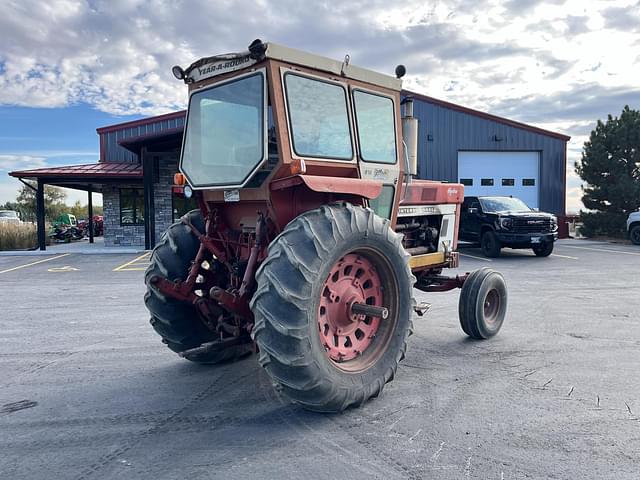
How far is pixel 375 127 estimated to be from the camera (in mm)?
4500

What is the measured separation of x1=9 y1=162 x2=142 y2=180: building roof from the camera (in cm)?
1880

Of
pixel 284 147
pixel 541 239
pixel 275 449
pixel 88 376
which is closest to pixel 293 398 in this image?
pixel 275 449

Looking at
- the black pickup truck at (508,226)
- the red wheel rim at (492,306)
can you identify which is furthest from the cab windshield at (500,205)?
the red wheel rim at (492,306)

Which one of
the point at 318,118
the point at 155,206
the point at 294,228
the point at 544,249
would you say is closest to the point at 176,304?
the point at 294,228

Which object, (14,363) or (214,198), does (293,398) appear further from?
(14,363)

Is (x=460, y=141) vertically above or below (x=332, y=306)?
above

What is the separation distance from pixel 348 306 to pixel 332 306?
0.13 meters

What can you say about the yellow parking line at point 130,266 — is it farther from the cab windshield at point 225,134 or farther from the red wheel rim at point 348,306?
the red wheel rim at point 348,306

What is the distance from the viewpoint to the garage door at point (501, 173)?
22.6 metres

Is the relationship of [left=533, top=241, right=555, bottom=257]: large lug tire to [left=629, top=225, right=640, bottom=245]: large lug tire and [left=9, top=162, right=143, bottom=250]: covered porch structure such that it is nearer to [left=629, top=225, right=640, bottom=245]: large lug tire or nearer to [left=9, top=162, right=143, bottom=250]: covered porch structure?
[left=629, top=225, right=640, bottom=245]: large lug tire

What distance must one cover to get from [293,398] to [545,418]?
1.79 m

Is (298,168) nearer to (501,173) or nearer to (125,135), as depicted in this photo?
(501,173)

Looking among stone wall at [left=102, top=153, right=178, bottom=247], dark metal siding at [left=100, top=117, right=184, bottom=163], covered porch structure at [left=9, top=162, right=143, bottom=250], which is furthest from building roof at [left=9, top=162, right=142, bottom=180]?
dark metal siding at [left=100, top=117, right=184, bottom=163]

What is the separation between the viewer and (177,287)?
4.07 m
